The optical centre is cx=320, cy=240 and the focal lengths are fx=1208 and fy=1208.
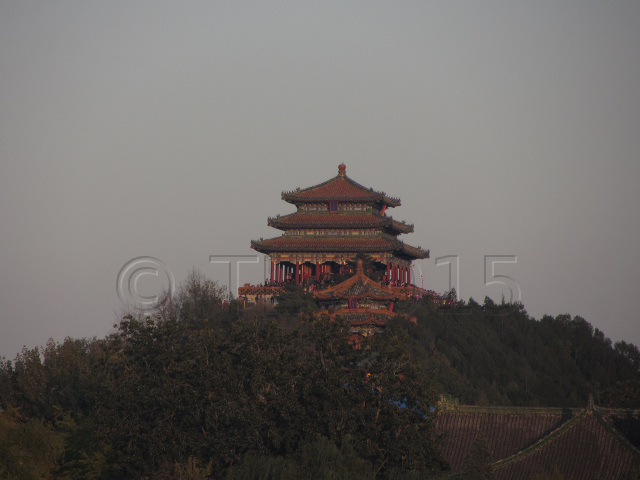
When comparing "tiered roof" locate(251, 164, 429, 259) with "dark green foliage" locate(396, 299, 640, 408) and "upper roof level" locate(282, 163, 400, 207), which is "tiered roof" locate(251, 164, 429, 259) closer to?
"upper roof level" locate(282, 163, 400, 207)

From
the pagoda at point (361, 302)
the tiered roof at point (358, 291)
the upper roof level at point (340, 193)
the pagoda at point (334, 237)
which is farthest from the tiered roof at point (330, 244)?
the tiered roof at point (358, 291)

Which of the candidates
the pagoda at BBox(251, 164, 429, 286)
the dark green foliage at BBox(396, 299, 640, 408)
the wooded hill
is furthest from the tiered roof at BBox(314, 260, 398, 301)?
the wooded hill

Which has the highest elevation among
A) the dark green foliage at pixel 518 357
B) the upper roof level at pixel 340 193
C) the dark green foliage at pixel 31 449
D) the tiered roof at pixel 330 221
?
the upper roof level at pixel 340 193

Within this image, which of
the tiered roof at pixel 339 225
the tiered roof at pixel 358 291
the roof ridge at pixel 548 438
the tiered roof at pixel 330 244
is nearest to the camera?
the roof ridge at pixel 548 438

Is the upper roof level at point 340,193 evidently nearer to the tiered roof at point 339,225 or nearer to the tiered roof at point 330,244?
the tiered roof at point 339,225

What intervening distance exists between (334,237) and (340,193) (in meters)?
3.62

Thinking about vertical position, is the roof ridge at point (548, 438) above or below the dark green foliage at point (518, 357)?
below

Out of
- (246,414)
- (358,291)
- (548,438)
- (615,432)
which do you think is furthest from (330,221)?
(246,414)

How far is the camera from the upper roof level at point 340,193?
7844cm

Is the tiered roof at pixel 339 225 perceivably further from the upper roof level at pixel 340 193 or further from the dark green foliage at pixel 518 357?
the dark green foliage at pixel 518 357

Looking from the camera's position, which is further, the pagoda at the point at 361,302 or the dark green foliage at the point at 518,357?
the pagoda at the point at 361,302

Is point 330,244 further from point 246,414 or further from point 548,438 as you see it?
point 246,414

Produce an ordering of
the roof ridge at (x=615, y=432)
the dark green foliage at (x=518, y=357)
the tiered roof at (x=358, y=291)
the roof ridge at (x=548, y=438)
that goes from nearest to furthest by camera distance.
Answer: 1. the roof ridge at (x=615, y=432)
2. the roof ridge at (x=548, y=438)
3. the dark green foliage at (x=518, y=357)
4. the tiered roof at (x=358, y=291)

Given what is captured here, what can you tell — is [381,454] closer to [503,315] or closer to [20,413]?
[20,413]
